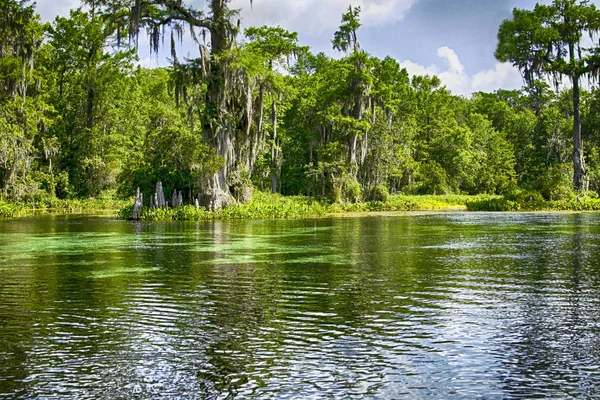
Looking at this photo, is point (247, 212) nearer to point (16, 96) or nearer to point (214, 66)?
point (214, 66)

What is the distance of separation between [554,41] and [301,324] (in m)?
42.0

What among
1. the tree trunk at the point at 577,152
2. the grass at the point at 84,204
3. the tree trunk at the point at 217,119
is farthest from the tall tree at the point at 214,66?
the tree trunk at the point at 577,152

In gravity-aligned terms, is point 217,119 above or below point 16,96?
below

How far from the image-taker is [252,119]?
38.8m

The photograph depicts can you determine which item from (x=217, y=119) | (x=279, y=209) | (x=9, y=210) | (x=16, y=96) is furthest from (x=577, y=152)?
(x=16, y=96)

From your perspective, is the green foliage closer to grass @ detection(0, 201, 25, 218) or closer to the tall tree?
the tall tree

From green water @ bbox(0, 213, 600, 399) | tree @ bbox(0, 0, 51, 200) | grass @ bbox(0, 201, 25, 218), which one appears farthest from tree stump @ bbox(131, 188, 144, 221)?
green water @ bbox(0, 213, 600, 399)

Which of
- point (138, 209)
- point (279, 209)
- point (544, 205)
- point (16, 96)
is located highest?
point (16, 96)

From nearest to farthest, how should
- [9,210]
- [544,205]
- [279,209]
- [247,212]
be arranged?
1. [247,212]
2. [279,209]
3. [9,210]
4. [544,205]

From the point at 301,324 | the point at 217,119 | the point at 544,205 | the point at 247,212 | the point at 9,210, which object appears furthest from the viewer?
the point at 544,205

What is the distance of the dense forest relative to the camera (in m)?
36.2

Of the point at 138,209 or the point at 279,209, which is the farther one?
the point at 279,209

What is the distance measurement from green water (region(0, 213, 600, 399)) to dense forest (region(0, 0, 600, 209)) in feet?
64.8

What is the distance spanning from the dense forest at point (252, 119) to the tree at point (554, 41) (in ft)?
0.30
